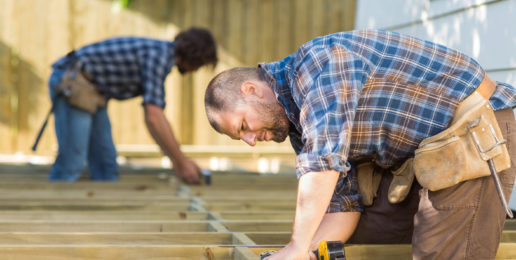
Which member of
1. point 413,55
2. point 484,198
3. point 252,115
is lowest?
point 484,198

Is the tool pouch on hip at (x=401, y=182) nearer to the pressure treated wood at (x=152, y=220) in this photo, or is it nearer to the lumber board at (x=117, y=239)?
the pressure treated wood at (x=152, y=220)

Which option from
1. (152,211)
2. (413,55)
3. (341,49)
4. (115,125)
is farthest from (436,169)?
(115,125)

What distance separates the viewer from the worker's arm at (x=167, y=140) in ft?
16.3

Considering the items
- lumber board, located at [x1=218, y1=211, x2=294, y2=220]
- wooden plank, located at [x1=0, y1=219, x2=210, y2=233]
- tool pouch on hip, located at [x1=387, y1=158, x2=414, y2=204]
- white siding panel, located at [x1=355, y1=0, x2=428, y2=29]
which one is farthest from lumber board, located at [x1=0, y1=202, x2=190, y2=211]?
white siding panel, located at [x1=355, y1=0, x2=428, y2=29]

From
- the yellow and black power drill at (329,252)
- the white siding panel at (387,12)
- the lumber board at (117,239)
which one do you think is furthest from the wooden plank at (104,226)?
the white siding panel at (387,12)

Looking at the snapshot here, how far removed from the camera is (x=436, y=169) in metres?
2.48

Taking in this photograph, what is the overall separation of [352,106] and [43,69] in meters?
6.80

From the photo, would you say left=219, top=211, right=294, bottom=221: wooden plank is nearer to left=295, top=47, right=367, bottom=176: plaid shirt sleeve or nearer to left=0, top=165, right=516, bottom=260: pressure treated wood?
left=0, top=165, right=516, bottom=260: pressure treated wood

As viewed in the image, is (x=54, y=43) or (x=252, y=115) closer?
(x=252, y=115)

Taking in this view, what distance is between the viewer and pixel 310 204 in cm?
217

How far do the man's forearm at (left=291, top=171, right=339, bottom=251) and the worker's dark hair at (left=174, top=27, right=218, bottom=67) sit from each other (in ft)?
9.68

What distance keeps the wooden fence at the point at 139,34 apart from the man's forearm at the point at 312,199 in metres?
6.63

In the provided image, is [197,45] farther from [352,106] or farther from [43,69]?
[43,69]

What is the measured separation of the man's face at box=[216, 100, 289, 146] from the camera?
2398 mm
